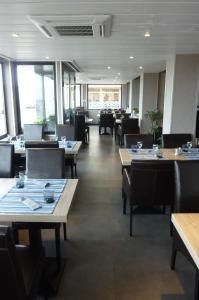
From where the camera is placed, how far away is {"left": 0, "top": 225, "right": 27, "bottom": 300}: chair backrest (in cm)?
109

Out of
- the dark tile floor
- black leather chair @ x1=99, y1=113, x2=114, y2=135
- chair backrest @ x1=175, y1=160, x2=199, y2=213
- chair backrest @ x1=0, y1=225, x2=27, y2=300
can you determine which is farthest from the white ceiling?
black leather chair @ x1=99, y1=113, x2=114, y2=135

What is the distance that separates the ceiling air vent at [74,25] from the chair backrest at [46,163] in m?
1.38

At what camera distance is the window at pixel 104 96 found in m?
15.5

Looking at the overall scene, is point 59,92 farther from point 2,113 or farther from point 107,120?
point 107,120

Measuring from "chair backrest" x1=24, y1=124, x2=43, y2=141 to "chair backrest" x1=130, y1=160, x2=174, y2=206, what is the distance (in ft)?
9.35

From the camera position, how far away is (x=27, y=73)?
249 inches

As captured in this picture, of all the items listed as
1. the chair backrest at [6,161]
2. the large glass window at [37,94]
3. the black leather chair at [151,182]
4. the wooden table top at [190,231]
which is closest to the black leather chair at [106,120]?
the large glass window at [37,94]

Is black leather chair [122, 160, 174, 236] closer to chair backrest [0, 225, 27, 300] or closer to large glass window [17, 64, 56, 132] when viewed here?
chair backrest [0, 225, 27, 300]

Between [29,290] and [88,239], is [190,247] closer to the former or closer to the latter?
[29,290]

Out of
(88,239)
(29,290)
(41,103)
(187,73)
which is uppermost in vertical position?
(187,73)

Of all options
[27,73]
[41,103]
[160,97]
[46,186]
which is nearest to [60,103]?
[41,103]

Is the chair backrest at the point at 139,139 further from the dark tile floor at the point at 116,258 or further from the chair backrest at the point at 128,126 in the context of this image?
the chair backrest at the point at 128,126

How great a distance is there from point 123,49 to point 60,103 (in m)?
2.49

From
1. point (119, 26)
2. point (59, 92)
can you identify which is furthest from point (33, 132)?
point (119, 26)
